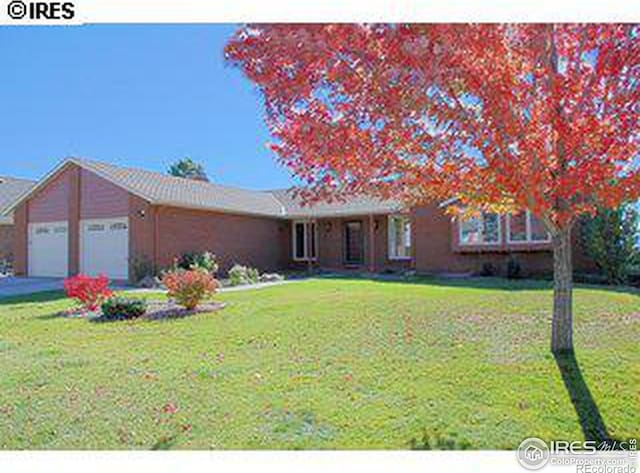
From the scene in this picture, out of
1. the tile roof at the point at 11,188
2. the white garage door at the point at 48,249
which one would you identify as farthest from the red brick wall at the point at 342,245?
the tile roof at the point at 11,188

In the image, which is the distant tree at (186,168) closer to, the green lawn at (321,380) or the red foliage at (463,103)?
the green lawn at (321,380)

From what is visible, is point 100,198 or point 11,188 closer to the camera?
point 100,198

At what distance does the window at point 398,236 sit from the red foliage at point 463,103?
665 inches

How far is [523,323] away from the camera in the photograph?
9.04 meters

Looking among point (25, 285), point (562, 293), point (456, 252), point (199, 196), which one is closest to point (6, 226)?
point (25, 285)

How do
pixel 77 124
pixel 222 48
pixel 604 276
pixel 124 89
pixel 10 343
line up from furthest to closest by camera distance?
pixel 77 124 < pixel 604 276 < pixel 124 89 < pixel 10 343 < pixel 222 48

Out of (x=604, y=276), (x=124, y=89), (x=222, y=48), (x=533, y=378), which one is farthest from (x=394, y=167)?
(x=604, y=276)

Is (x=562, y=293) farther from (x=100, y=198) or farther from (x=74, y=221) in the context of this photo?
(x=74, y=221)

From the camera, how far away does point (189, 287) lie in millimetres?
11734

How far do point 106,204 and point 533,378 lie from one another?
18942 mm

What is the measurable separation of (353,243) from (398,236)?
2581mm

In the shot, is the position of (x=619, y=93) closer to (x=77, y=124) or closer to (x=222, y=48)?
(x=222, y=48)

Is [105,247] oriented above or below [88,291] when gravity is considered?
above

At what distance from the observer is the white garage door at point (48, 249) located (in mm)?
22266
